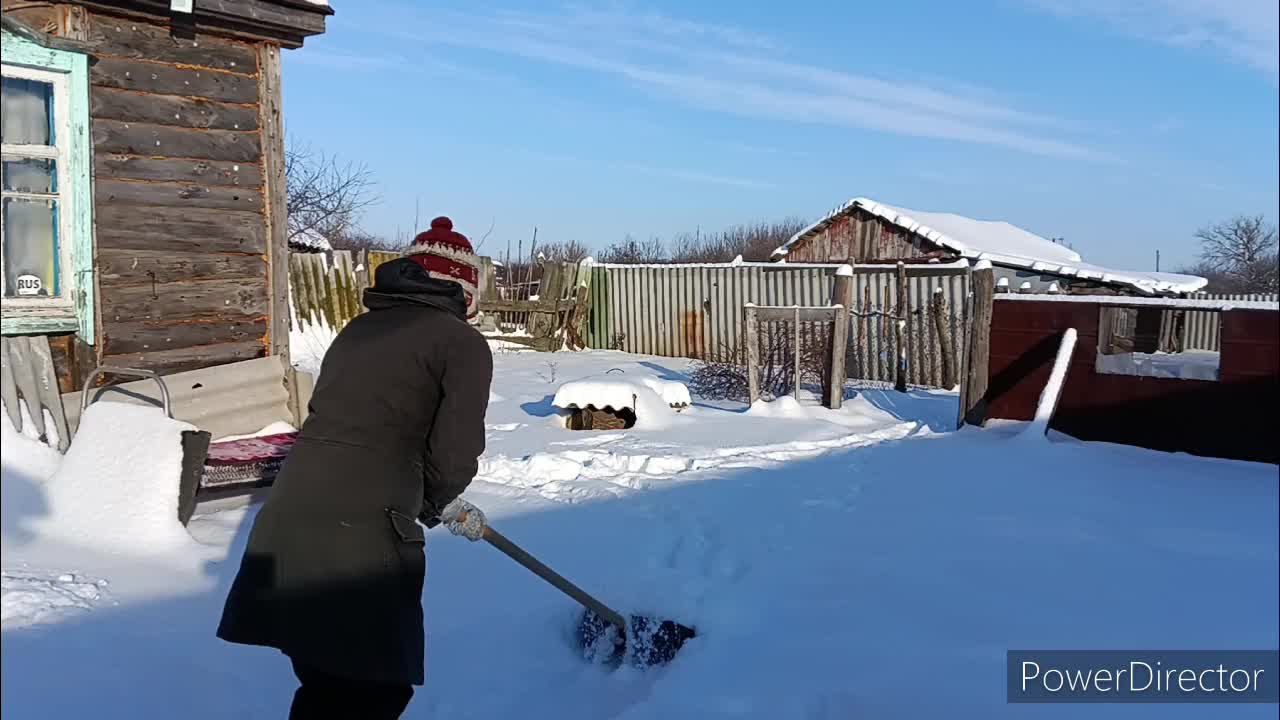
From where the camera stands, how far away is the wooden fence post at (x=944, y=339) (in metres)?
12.2

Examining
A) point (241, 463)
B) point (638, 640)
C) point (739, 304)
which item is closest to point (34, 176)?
point (241, 463)

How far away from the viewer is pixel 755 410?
9.67m

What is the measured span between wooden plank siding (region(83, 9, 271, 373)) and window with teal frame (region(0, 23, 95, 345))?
280 mm

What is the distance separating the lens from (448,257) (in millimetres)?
3049

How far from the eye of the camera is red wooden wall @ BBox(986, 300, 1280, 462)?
617 centimetres

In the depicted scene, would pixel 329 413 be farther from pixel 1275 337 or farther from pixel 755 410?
pixel 755 410

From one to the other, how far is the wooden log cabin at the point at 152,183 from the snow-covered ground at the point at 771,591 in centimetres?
125

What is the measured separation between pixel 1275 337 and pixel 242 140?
6883 mm

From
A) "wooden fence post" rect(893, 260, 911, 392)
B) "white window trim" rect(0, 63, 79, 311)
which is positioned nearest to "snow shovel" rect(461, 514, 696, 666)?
"white window trim" rect(0, 63, 79, 311)

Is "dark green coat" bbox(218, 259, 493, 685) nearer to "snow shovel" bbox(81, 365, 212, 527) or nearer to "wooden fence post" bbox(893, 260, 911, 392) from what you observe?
"snow shovel" bbox(81, 365, 212, 527)

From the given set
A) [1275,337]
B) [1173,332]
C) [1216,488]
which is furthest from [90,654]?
[1173,332]

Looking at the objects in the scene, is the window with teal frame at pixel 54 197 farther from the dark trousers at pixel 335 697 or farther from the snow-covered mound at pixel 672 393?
the snow-covered mound at pixel 672 393

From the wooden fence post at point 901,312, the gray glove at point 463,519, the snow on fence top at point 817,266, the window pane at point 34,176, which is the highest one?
the window pane at point 34,176

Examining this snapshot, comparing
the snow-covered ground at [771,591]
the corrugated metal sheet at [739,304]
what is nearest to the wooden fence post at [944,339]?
the corrugated metal sheet at [739,304]
